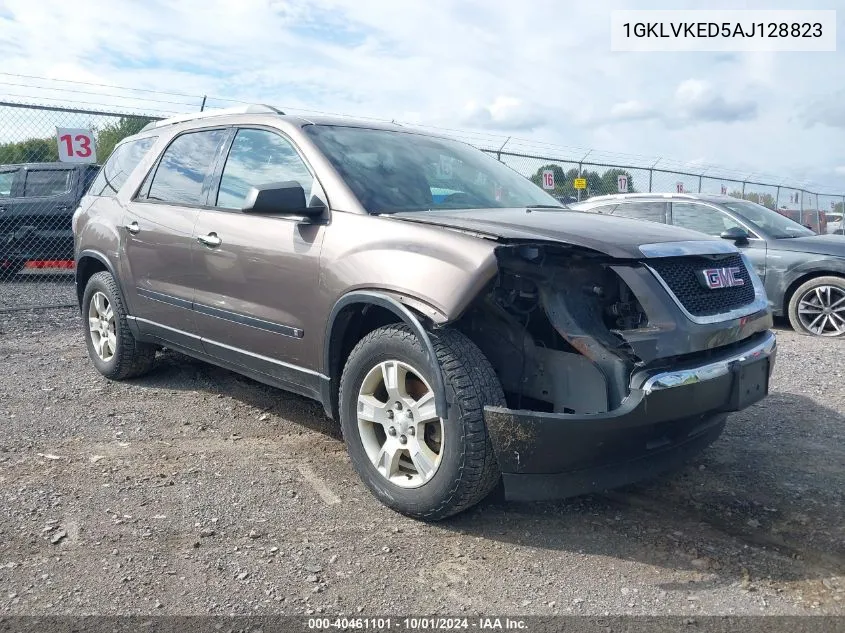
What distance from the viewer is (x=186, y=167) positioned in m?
4.62

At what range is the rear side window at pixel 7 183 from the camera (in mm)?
10891

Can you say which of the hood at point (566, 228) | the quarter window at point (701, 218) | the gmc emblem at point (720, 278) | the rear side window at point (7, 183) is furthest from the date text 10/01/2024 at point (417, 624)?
the rear side window at point (7, 183)

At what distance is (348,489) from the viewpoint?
11.7 feet

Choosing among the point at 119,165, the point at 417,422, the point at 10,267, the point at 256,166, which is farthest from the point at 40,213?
the point at 417,422

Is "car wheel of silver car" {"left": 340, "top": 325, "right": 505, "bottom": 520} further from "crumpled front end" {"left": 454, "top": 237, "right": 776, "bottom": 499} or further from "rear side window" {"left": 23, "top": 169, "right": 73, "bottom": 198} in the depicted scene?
"rear side window" {"left": 23, "top": 169, "right": 73, "bottom": 198}

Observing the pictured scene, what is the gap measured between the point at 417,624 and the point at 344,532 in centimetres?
72

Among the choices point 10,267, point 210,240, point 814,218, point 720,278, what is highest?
point 210,240

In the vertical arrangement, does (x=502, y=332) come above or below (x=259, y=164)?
below

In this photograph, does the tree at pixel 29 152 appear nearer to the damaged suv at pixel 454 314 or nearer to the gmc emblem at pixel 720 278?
the damaged suv at pixel 454 314

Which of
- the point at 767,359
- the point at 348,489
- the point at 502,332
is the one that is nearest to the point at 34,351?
the point at 348,489

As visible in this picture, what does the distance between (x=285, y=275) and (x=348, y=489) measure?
110 centimetres

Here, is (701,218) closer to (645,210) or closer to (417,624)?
(645,210)

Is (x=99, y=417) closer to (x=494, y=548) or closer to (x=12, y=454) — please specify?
(x=12, y=454)

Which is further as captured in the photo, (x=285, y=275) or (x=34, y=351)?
(x=34, y=351)
